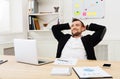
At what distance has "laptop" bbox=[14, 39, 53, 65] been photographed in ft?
6.38

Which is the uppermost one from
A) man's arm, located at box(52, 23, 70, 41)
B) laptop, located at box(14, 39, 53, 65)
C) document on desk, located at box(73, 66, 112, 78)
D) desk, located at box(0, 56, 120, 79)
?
man's arm, located at box(52, 23, 70, 41)

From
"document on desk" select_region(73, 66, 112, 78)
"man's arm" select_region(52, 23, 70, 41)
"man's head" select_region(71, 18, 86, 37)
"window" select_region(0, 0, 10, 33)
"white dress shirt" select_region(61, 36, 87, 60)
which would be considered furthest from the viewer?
"window" select_region(0, 0, 10, 33)

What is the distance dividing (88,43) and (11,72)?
4.04ft

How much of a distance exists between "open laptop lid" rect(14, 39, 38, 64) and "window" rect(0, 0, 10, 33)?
77.0 inches

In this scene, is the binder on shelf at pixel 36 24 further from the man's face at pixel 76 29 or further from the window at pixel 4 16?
the man's face at pixel 76 29

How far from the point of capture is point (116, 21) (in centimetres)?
377

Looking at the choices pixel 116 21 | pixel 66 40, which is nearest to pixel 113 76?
pixel 66 40

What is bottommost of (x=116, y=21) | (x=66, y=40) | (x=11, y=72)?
(x=11, y=72)

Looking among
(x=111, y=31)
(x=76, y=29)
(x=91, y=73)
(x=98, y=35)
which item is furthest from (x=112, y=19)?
(x=91, y=73)

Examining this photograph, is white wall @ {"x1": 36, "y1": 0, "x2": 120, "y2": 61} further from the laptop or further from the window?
the laptop

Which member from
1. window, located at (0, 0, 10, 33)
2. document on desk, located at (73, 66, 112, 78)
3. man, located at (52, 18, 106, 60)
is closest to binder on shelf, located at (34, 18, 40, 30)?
window, located at (0, 0, 10, 33)

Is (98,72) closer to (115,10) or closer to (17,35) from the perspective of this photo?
(115,10)

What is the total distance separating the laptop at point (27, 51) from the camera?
6.38 ft

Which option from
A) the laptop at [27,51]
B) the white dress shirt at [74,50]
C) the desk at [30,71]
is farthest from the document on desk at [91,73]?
the white dress shirt at [74,50]
